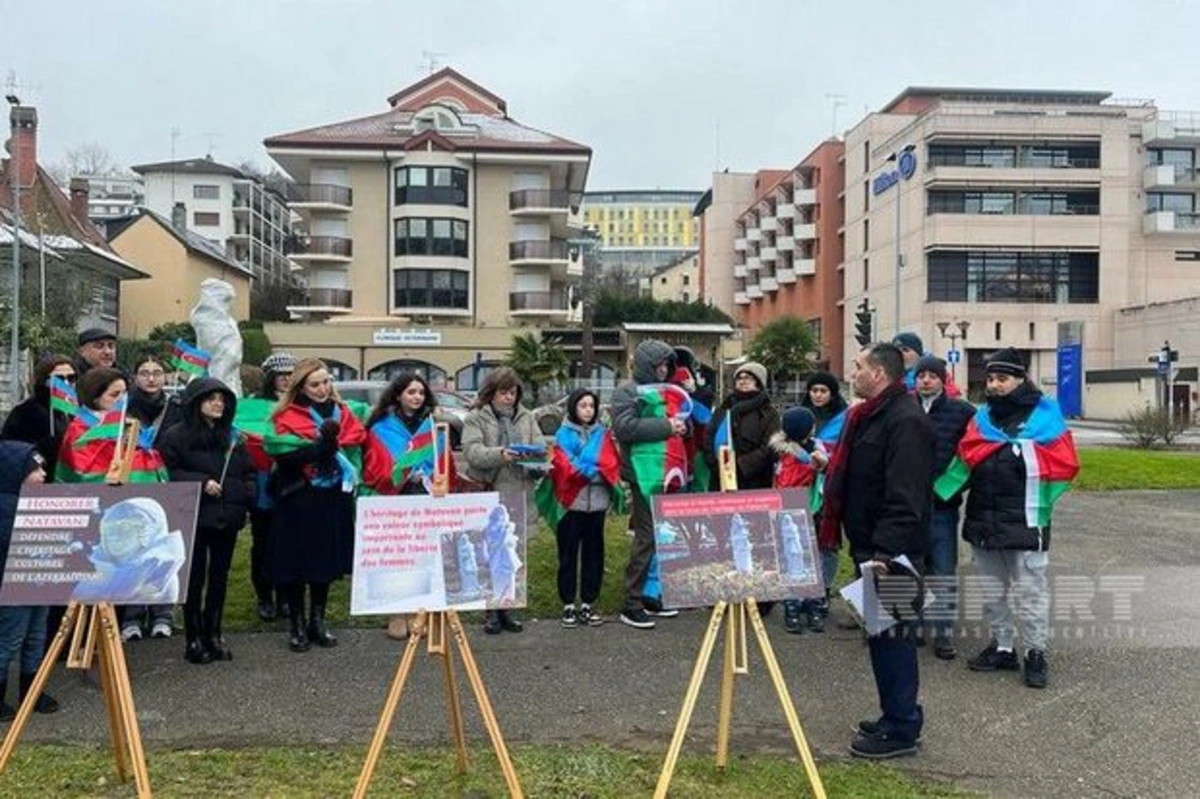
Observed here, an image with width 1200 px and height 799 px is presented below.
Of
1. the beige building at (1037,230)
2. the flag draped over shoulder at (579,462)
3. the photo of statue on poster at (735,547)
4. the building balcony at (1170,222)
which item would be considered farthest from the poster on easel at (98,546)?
the building balcony at (1170,222)

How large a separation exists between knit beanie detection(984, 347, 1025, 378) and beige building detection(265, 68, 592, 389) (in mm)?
43094

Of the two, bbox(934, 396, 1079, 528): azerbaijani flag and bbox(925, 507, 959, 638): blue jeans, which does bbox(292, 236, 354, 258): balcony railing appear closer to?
bbox(925, 507, 959, 638): blue jeans

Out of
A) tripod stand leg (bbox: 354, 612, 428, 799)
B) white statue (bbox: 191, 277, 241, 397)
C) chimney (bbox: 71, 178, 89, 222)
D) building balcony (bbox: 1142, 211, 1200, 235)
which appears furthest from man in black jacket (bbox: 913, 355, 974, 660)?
building balcony (bbox: 1142, 211, 1200, 235)

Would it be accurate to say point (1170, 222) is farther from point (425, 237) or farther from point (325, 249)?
point (325, 249)

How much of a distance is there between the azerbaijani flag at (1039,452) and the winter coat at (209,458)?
4.51m

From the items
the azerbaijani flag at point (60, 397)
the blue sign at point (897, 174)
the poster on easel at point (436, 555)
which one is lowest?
the poster on easel at point (436, 555)

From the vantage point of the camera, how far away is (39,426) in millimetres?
5781

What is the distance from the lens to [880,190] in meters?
62.4

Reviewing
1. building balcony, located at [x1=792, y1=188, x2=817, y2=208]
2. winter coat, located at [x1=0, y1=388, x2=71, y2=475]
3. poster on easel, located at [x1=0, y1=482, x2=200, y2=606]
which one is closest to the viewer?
poster on easel, located at [x1=0, y1=482, x2=200, y2=606]

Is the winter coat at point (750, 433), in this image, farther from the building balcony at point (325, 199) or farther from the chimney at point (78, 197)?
the chimney at point (78, 197)

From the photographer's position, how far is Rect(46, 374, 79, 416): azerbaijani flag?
5.84 meters

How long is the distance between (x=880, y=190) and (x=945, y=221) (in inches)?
289

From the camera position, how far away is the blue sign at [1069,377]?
1832 inches

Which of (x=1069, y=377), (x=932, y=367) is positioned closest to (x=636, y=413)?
(x=932, y=367)
